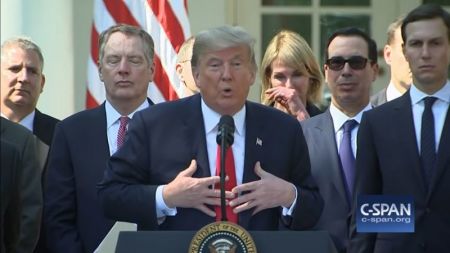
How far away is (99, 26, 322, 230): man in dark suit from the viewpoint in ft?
16.2

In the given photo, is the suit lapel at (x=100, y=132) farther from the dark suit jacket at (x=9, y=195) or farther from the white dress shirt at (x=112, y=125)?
the dark suit jacket at (x=9, y=195)

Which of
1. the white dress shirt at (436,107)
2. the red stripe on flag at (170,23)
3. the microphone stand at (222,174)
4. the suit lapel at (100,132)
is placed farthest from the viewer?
the red stripe on flag at (170,23)

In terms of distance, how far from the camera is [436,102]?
5.78 m

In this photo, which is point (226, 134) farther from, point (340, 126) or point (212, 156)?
point (340, 126)

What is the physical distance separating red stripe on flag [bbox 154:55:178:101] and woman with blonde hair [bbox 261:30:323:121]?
2.45 feet

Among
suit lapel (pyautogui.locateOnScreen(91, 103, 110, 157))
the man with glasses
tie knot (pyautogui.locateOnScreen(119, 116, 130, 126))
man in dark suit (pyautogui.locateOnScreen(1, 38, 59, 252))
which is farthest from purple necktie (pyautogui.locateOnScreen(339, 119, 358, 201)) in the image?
man in dark suit (pyautogui.locateOnScreen(1, 38, 59, 252))

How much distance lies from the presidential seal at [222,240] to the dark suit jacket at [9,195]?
0.70m

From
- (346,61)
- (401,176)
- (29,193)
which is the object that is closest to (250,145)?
(401,176)

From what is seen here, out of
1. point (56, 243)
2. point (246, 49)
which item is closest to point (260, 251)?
point (246, 49)

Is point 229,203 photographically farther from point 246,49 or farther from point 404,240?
point 404,240

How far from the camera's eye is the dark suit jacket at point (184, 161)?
500 cm

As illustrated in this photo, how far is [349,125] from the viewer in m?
6.45

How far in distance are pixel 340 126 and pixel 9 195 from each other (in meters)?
2.55

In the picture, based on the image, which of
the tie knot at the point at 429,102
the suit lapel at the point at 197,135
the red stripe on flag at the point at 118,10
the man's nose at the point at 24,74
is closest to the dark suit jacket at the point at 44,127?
the man's nose at the point at 24,74
